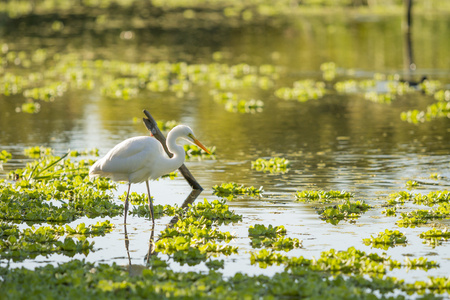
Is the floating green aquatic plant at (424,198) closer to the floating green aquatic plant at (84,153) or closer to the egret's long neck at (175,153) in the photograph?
the egret's long neck at (175,153)

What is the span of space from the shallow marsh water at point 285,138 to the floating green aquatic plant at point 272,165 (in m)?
0.22

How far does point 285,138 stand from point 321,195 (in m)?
6.68

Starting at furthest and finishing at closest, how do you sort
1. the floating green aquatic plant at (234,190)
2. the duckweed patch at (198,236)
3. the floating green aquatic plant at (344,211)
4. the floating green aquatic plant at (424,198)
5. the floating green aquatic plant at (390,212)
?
the floating green aquatic plant at (234,190)
the floating green aquatic plant at (424,198)
the floating green aquatic plant at (390,212)
the floating green aquatic plant at (344,211)
the duckweed patch at (198,236)

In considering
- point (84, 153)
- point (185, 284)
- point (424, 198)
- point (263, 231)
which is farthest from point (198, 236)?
point (84, 153)

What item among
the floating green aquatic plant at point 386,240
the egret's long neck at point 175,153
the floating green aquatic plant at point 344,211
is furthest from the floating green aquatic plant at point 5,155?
the floating green aquatic plant at point 386,240

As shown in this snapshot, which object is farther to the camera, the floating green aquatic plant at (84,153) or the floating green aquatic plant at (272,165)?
the floating green aquatic plant at (84,153)

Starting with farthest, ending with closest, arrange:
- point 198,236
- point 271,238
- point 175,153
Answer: point 175,153
point 271,238
point 198,236

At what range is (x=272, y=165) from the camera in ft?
53.5

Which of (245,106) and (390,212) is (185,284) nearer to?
(390,212)

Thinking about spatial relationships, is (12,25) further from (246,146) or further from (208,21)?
(246,146)

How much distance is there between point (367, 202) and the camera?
13094mm

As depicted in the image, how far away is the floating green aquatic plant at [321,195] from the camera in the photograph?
1328 cm

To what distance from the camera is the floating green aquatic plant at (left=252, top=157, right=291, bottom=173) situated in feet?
52.8

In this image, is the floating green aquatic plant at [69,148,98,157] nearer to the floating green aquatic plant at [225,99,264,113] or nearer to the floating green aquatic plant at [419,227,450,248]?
the floating green aquatic plant at [225,99,264,113]
